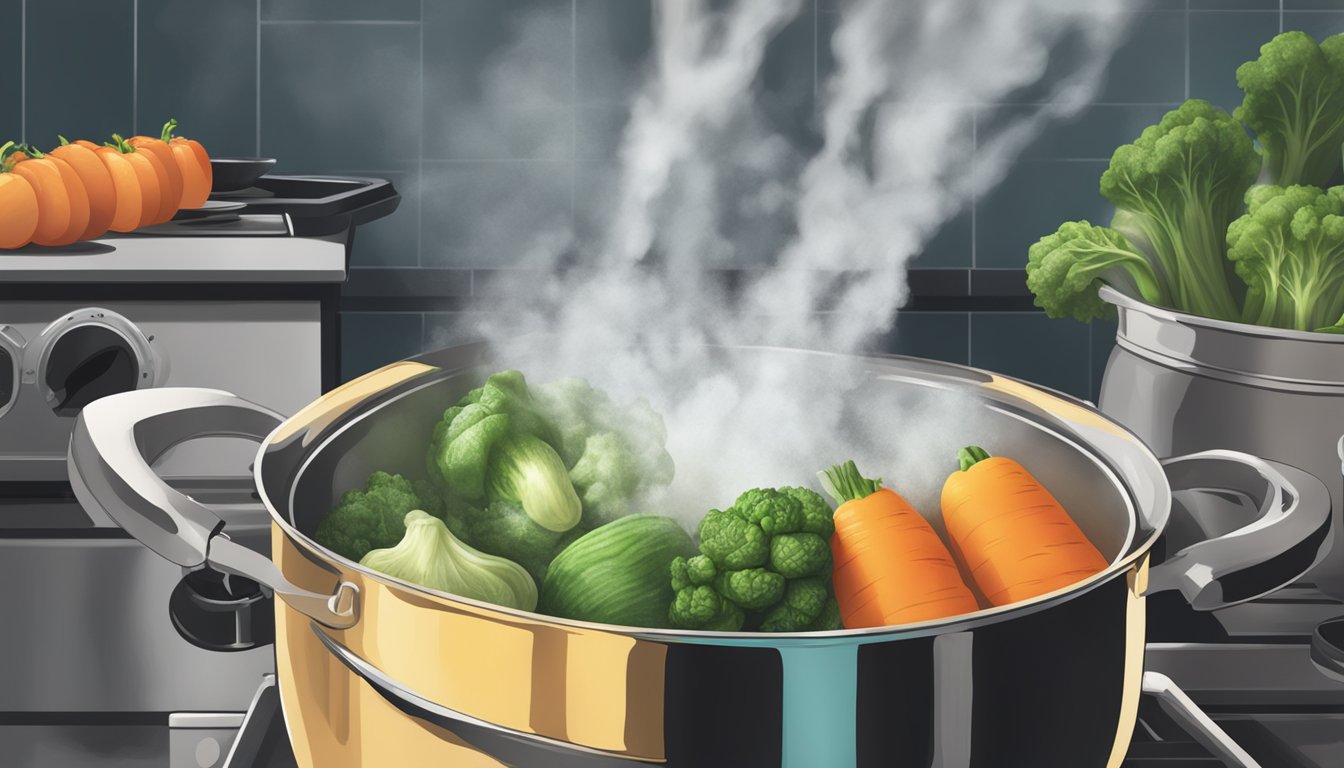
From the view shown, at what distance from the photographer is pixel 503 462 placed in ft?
2.49

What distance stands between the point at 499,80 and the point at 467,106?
7 cm

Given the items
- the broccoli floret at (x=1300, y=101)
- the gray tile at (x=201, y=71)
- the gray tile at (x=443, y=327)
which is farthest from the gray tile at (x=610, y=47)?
the broccoli floret at (x=1300, y=101)

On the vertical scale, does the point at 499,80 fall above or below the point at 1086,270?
above

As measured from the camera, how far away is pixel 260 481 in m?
0.61

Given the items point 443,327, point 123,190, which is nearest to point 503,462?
point 123,190

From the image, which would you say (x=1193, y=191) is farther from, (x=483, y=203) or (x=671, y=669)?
(x=483, y=203)

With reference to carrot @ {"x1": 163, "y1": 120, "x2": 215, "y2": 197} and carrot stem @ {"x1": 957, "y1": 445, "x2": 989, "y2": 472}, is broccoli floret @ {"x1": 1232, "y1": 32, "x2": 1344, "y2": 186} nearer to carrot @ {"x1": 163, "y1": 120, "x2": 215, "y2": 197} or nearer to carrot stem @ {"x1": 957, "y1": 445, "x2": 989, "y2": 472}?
carrot stem @ {"x1": 957, "y1": 445, "x2": 989, "y2": 472}

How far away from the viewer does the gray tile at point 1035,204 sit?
1.88 meters

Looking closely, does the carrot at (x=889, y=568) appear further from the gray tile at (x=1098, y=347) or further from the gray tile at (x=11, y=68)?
the gray tile at (x=11, y=68)

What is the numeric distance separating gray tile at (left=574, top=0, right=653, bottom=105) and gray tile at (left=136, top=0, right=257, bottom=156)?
1.66 feet

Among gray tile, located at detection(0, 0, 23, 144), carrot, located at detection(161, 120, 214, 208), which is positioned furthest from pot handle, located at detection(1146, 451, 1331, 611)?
gray tile, located at detection(0, 0, 23, 144)

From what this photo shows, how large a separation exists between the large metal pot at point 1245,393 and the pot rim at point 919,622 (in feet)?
0.54

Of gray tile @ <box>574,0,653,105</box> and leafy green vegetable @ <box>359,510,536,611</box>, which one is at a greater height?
gray tile @ <box>574,0,653,105</box>

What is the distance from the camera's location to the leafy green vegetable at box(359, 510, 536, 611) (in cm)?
64
